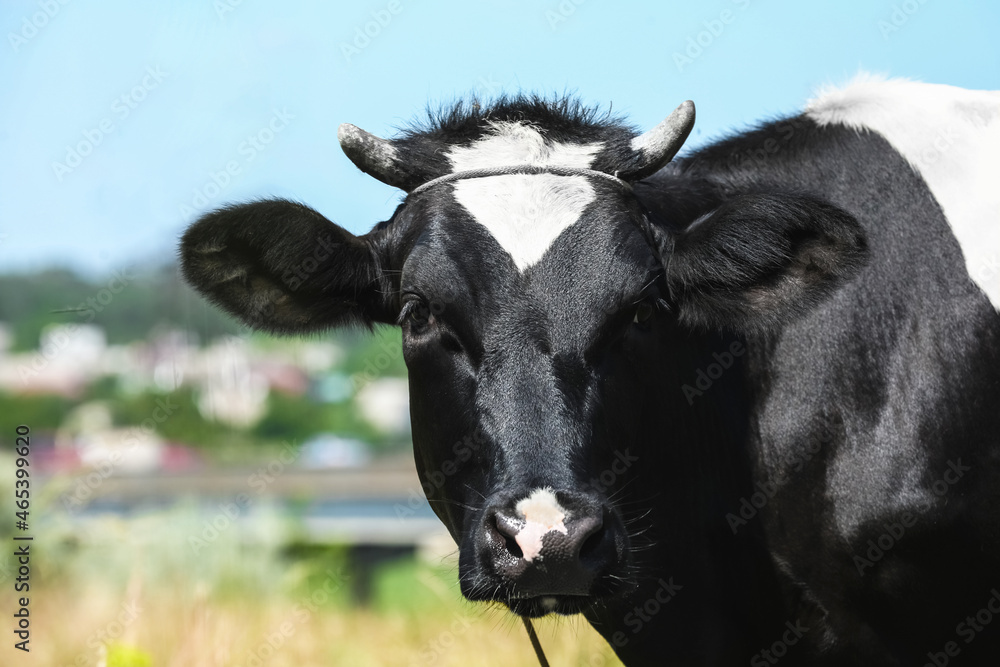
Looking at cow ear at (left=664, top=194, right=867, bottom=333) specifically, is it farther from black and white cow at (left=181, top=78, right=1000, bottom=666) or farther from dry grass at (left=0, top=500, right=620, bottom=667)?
dry grass at (left=0, top=500, right=620, bottom=667)

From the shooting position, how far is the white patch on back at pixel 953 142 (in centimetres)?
391

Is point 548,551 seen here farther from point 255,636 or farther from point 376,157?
point 255,636

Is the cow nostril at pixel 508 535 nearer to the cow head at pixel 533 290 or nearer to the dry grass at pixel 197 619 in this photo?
the cow head at pixel 533 290

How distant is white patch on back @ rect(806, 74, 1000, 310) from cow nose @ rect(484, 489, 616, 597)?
2.07m

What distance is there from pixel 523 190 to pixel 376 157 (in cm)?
73

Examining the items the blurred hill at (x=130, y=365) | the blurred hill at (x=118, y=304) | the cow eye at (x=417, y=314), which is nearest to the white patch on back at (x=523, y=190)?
the cow eye at (x=417, y=314)

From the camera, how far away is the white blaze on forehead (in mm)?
2891

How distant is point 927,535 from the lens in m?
3.72

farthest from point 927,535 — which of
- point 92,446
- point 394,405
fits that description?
point 394,405

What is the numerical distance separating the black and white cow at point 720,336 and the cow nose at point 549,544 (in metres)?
0.36

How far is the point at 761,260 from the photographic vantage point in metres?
3.88

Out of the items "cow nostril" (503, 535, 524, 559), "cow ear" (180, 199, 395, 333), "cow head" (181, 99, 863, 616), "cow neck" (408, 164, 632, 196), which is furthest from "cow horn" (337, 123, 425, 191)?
"cow nostril" (503, 535, 524, 559)

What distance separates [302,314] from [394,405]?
1351 inches

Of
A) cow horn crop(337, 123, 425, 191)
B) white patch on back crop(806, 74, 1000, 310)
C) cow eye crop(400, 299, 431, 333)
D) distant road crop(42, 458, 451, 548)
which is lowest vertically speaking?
distant road crop(42, 458, 451, 548)
